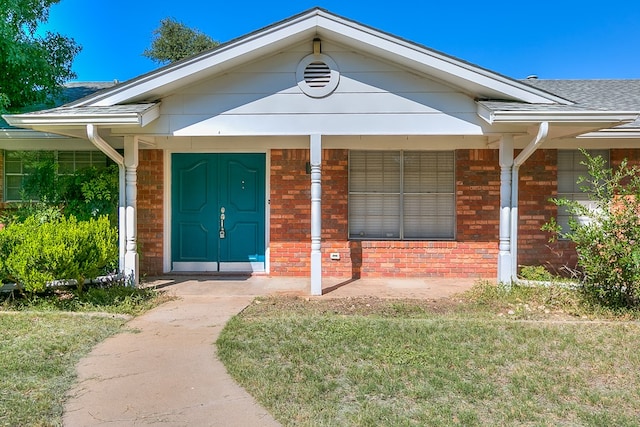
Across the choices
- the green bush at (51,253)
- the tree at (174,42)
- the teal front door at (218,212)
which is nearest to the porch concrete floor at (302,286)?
the teal front door at (218,212)

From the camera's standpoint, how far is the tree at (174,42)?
90.1 feet

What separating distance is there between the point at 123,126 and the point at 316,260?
131 inches

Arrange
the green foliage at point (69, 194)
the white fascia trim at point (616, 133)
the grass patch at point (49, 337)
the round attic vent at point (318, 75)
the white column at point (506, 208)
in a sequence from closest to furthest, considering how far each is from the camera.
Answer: the grass patch at point (49, 337) → the round attic vent at point (318, 75) → the white column at point (506, 208) → the white fascia trim at point (616, 133) → the green foliage at point (69, 194)

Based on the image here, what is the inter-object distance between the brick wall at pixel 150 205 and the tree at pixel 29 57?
2.55m

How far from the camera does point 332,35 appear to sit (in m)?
6.64

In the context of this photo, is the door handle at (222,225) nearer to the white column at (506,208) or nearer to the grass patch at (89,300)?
the grass patch at (89,300)

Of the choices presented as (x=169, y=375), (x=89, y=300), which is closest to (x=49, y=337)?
(x=89, y=300)

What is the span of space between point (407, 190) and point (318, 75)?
9.52 ft

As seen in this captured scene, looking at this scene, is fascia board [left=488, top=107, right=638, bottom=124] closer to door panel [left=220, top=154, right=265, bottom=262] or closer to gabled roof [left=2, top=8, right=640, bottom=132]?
gabled roof [left=2, top=8, right=640, bottom=132]

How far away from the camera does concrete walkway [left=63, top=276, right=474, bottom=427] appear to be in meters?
3.24

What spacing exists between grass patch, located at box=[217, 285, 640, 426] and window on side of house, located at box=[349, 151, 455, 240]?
99.4 inches

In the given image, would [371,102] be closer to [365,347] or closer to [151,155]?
[365,347]

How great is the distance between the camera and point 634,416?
10.5 ft

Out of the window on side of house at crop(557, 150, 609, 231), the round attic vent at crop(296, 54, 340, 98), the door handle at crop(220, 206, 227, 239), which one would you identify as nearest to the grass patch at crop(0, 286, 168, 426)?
the door handle at crop(220, 206, 227, 239)
